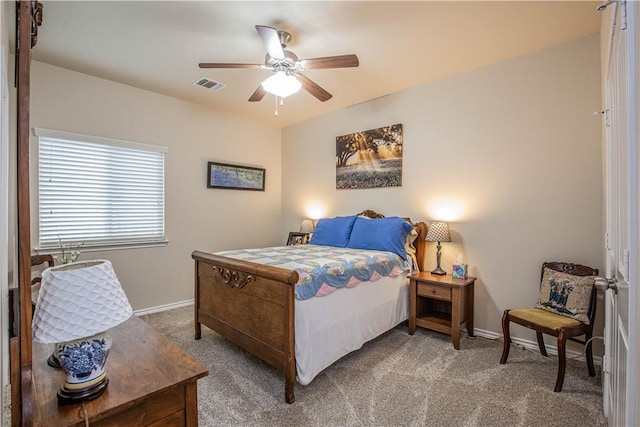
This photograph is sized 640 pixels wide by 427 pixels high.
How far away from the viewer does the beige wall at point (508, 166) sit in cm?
256

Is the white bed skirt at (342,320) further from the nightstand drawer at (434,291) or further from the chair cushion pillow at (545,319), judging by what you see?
the chair cushion pillow at (545,319)

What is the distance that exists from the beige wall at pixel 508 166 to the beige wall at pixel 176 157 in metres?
1.99

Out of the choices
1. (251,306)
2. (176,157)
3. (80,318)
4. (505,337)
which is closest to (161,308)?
(176,157)

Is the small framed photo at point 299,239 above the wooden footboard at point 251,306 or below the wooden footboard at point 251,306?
above

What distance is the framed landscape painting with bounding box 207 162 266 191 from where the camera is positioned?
4262 millimetres

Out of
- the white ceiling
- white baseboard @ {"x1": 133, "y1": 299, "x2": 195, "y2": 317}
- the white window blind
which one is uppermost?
the white ceiling

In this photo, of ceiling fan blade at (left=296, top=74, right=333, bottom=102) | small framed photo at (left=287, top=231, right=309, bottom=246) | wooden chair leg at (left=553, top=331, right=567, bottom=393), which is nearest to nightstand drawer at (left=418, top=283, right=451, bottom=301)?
wooden chair leg at (left=553, top=331, right=567, bottom=393)

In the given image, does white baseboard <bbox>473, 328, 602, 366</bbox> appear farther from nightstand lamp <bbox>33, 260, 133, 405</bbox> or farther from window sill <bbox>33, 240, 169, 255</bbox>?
window sill <bbox>33, 240, 169, 255</bbox>

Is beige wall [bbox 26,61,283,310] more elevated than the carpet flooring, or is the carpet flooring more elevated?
beige wall [bbox 26,61,283,310]

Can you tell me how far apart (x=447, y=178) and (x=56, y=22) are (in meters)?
3.70

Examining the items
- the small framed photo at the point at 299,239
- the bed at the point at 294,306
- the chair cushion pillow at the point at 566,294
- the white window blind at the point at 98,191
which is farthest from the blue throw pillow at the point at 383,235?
the white window blind at the point at 98,191

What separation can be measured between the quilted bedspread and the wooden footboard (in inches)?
5.5

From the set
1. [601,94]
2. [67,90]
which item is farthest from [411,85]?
[67,90]

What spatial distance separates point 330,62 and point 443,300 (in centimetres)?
247
